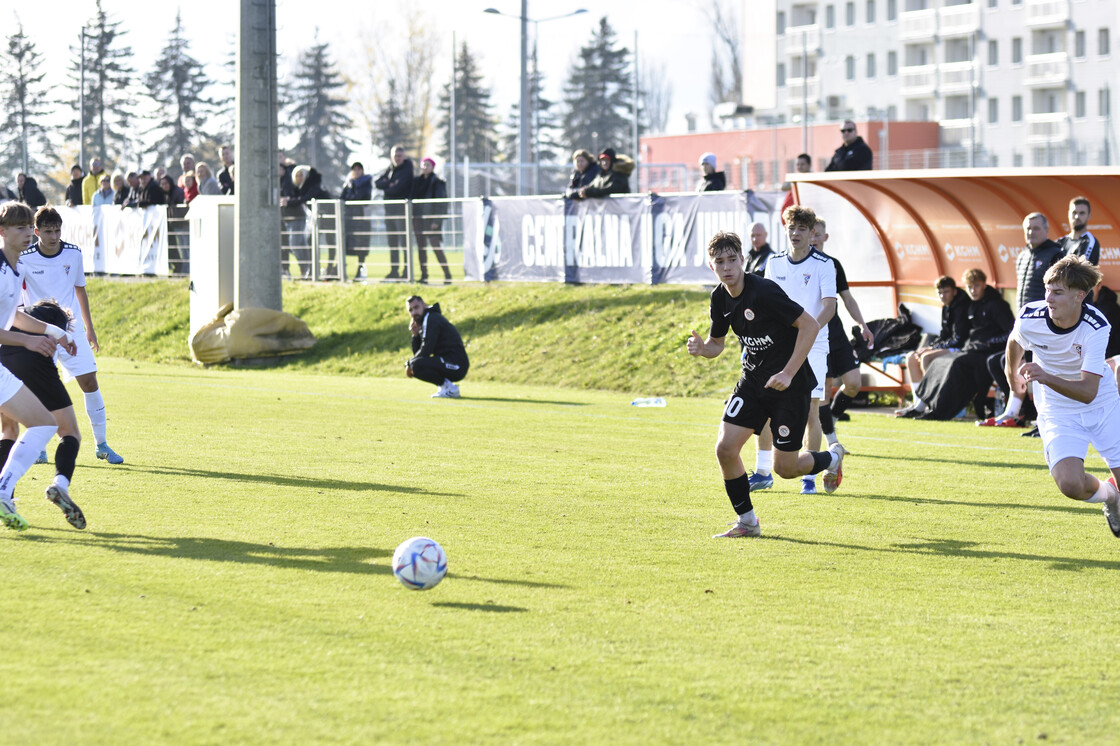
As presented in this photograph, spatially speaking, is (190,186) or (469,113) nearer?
(190,186)

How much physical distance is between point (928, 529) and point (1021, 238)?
8.84 metres

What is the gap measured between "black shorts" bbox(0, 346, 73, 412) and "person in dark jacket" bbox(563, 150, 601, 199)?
1454cm

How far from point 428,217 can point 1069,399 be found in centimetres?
1852

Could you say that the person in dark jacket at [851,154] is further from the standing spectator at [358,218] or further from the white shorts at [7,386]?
the white shorts at [7,386]

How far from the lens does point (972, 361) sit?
51.2ft

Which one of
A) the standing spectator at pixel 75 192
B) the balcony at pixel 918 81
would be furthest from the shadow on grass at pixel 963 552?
the balcony at pixel 918 81

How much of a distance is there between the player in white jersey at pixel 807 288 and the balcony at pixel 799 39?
74.3 meters

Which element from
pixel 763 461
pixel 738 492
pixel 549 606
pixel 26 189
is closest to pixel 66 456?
pixel 549 606

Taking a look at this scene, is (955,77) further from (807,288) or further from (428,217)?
(807,288)

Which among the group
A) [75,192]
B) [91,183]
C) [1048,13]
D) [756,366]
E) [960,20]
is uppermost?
[960,20]

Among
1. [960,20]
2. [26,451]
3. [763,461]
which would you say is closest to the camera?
[26,451]

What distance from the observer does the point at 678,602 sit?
6.55 meters

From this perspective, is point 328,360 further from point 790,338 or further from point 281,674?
point 281,674

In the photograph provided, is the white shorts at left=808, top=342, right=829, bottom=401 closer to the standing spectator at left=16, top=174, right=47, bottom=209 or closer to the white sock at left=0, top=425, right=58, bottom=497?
the white sock at left=0, top=425, right=58, bottom=497
